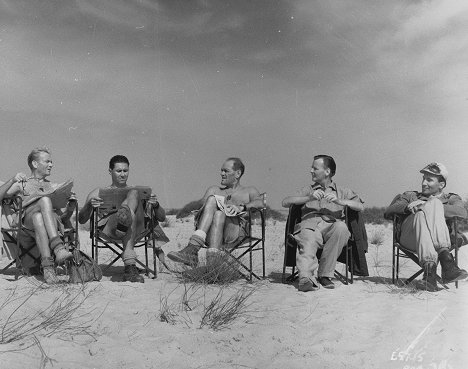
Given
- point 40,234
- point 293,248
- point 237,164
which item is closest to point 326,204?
point 293,248

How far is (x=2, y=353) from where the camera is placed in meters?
2.77

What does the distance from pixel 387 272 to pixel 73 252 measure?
11.7ft

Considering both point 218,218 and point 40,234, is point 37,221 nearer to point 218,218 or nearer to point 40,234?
point 40,234

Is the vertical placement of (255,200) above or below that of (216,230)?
above

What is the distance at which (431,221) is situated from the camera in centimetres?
471

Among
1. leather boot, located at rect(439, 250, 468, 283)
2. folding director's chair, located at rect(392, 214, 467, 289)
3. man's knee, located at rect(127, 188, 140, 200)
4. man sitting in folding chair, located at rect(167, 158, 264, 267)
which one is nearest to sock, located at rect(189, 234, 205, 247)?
man sitting in folding chair, located at rect(167, 158, 264, 267)

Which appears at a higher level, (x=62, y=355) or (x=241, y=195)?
(x=241, y=195)

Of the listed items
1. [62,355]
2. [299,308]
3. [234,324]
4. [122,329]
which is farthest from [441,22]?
[62,355]

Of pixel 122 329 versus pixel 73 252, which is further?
pixel 73 252

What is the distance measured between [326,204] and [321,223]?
0.21 meters

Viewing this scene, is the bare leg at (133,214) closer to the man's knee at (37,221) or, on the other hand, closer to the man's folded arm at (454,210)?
the man's knee at (37,221)

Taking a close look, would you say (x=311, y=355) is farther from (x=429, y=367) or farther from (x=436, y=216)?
(x=436, y=216)

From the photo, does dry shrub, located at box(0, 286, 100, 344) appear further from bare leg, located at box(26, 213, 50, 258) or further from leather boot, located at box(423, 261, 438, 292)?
leather boot, located at box(423, 261, 438, 292)

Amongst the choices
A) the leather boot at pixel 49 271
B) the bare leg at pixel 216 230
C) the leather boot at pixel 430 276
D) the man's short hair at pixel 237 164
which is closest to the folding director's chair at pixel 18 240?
the leather boot at pixel 49 271
